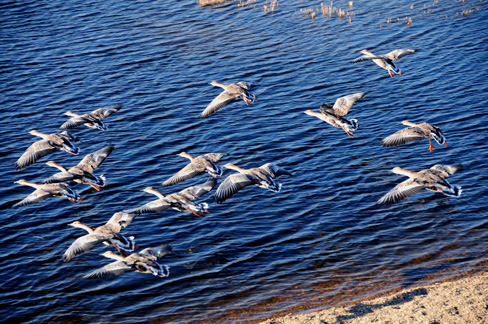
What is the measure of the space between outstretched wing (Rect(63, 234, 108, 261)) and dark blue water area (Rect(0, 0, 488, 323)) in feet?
1.30

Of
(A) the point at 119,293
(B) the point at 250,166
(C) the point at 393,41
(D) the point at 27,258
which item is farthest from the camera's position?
(C) the point at 393,41

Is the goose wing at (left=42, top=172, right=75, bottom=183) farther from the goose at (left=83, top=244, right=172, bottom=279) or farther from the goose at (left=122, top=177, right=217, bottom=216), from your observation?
the goose at (left=83, top=244, right=172, bottom=279)

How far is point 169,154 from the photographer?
729 inches

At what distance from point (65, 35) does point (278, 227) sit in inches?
889

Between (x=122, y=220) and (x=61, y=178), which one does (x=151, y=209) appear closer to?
(x=122, y=220)

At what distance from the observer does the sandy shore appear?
9430 mm

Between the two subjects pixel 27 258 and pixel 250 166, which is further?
pixel 250 166

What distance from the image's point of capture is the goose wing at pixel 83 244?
12945 mm

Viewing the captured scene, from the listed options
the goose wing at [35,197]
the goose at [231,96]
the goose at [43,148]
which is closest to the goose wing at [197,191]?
the goose at [231,96]

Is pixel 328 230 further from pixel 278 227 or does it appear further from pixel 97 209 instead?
pixel 97 209

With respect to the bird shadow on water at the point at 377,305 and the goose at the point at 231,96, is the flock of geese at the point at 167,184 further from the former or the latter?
the bird shadow on water at the point at 377,305

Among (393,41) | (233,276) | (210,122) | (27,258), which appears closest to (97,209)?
(27,258)

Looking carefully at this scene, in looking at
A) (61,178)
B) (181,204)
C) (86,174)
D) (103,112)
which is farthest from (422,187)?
(103,112)

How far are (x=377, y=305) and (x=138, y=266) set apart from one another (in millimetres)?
5110
